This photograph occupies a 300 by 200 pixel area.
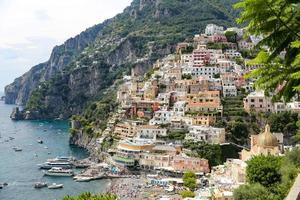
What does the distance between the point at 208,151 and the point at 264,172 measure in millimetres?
25538

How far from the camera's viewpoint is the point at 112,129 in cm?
7738

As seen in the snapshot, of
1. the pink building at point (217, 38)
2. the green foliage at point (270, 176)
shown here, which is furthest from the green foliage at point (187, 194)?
the pink building at point (217, 38)

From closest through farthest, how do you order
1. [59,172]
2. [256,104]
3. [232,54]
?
[59,172] < [256,104] < [232,54]

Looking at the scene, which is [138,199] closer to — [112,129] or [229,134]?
[229,134]

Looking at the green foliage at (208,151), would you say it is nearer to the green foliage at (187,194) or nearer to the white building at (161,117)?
the white building at (161,117)

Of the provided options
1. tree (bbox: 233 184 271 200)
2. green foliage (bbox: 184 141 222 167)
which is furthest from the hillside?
tree (bbox: 233 184 271 200)

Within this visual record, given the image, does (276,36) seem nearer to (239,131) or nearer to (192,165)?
(192,165)

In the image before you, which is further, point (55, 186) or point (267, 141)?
point (55, 186)

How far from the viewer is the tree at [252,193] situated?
98.6 ft

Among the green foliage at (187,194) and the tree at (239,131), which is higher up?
the tree at (239,131)

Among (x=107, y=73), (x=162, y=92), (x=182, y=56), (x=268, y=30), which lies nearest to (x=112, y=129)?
(x=162, y=92)

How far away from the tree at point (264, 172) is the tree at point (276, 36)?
28633 mm

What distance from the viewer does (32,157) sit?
77562 millimetres

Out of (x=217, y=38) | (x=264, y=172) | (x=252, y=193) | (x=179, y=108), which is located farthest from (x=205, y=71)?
(x=252, y=193)
